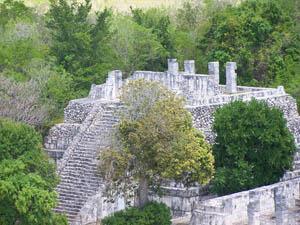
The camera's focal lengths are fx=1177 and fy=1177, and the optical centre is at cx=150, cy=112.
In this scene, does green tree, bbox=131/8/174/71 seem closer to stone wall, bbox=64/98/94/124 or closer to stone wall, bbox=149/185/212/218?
stone wall, bbox=64/98/94/124

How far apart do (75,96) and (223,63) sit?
8264 millimetres

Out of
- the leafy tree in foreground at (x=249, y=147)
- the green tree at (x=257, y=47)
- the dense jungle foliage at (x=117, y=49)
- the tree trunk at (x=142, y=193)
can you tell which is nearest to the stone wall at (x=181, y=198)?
the leafy tree in foreground at (x=249, y=147)

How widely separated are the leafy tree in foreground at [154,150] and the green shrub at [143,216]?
0.66 meters

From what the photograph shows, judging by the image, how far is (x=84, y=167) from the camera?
4559 centimetres

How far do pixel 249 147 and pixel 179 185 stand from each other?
9.88 feet

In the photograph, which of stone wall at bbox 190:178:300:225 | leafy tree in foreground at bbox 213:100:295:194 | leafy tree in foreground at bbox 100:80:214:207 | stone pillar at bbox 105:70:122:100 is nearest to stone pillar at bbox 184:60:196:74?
stone pillar at bbox 105:70:122:100

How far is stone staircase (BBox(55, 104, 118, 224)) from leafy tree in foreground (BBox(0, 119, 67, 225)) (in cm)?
315

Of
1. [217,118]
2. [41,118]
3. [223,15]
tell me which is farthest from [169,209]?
[223,15]

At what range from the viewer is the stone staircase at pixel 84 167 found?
4409 centimetres

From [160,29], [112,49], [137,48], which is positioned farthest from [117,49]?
[160,29]

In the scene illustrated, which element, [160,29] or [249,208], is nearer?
[249,208]

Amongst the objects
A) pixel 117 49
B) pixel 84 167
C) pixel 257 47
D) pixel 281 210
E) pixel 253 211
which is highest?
pixel 117 49

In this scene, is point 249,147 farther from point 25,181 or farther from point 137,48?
point 137,48

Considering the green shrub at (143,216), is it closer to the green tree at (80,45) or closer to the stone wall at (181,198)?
the stone wall at (181,198)
